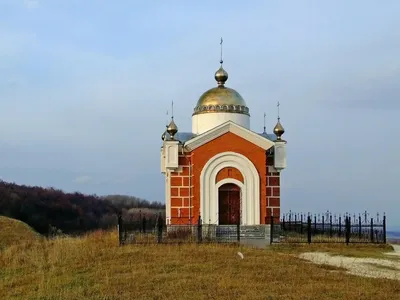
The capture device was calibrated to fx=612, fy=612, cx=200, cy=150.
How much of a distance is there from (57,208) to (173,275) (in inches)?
2173

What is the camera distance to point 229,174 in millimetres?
24547

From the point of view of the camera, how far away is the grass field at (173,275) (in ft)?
36.8

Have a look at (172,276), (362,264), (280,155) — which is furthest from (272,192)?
(172,276)

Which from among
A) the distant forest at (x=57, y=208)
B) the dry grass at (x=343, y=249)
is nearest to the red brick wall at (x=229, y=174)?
the dry grass at (x=343, y=249)

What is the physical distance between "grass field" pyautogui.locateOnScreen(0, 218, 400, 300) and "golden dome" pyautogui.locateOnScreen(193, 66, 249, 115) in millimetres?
8647

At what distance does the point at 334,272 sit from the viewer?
13594 millimetres

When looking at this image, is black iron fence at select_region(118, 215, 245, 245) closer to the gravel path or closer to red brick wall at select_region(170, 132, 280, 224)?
red brick wall at select_region(170, 132, 280, 224)

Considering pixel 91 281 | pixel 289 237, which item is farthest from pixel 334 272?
pixel 289 237

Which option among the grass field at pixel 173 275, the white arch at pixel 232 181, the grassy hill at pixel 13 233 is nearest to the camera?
the grass field at pixel 173 275

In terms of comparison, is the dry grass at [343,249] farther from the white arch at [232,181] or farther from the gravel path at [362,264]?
the white arch at [232,181]

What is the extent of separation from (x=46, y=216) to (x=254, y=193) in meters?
41.6

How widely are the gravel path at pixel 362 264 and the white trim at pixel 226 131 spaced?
23.9 ft

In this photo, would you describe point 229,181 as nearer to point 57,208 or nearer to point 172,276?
point 172,276

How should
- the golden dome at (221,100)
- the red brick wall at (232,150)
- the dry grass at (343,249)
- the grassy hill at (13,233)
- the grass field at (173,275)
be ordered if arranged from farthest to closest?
the grassy hill at (13,233), the golden dome at (221,100), the red brick wall at (232,150), the dry grass at (343,249), the grass field at (173,275)
